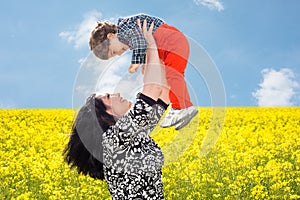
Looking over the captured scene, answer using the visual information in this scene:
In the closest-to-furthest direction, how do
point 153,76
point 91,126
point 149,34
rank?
point 153,76 → point 149,34 → point 91,126

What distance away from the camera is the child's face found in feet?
7.07

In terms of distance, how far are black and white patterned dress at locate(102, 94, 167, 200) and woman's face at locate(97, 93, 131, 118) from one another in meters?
0.08

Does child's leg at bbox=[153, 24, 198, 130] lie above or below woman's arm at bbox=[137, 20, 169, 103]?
above

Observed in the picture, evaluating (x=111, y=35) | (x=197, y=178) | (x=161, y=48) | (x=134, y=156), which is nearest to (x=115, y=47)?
(x=111, y=35)

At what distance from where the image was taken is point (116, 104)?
7.20ft

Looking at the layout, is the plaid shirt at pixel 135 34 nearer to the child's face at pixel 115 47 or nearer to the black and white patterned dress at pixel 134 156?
the child's face at pixel 115 47

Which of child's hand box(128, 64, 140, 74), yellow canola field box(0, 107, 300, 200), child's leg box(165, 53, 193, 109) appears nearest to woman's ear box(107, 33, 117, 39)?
child's hand box(128, 64, 140, 74)

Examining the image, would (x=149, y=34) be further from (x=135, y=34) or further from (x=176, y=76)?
(x=176, y=76)

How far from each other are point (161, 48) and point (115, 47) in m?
0.25

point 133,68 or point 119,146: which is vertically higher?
point 133,68

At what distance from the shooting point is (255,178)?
18.5 ft

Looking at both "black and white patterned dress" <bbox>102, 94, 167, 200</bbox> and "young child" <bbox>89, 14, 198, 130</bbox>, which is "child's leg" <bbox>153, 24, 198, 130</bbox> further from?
"black and white patterned dress" <bbox>102, 94, 167, 200</bbox>

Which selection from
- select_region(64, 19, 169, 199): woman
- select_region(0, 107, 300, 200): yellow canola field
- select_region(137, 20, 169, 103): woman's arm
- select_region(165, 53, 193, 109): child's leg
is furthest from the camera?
select_region(0, 107, 300, 200): yellow canola field

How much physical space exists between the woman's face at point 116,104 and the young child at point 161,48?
0.15 metres
